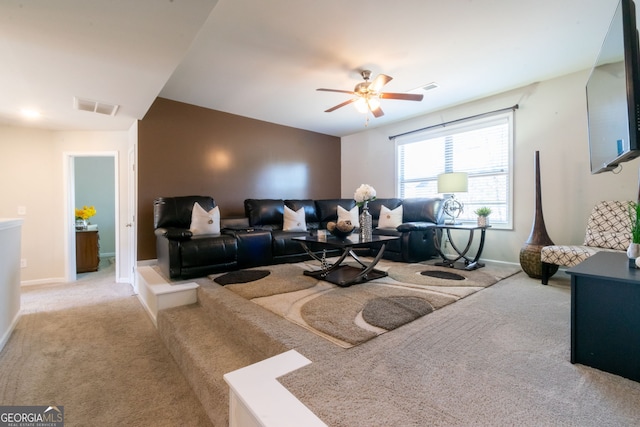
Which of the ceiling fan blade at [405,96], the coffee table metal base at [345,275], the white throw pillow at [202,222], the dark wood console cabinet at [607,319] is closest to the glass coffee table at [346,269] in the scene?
the coffee table metal base at [345,275]

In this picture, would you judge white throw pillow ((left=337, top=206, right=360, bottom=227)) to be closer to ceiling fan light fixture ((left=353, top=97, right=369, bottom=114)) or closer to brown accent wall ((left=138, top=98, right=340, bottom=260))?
brown accent wall ((left=138, top=98, right=340, bottom=260))

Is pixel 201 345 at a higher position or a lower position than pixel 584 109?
lower

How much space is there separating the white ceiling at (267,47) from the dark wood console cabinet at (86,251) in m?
1.90

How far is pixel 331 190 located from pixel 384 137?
1.58m

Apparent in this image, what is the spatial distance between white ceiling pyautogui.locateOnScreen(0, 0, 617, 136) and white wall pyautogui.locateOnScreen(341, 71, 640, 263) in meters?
0.23

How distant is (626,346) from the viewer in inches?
52.1

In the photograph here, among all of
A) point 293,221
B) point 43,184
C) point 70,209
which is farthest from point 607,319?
point 43,184

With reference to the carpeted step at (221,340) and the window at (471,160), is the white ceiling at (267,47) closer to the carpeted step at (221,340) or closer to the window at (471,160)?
the window at (471,160)

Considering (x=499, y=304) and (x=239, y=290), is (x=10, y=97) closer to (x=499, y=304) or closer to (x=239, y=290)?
(x=239, y=290)

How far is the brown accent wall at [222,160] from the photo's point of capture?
3846 millimetres

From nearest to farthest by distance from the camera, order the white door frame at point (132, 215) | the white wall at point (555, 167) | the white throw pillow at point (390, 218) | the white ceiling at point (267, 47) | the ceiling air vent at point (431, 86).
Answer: the white ceiling at point (267, 47) → the white wall at point (555, 167) → the ceiling air vent at point (431, 86) → the white door frame at point (132, 215) → the white throw pillow at point (390, 218)

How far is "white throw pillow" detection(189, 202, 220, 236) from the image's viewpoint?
11.1 feet

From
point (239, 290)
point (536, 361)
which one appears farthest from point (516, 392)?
point (239, 290)

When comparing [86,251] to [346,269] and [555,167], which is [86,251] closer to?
[346,269]
